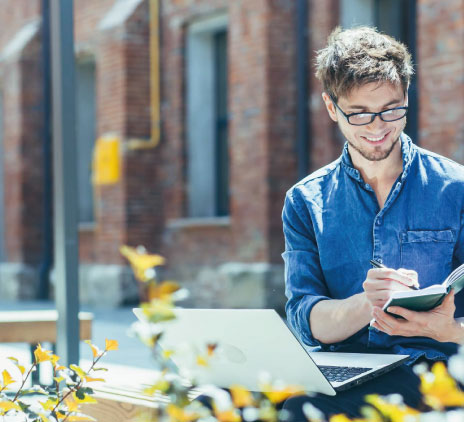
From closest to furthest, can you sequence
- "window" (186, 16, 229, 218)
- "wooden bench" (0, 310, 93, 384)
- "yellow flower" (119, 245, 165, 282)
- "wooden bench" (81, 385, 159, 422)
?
"yellow flower" (119, 245, 165, 282)
"wooden bench" (81, 385, 159, 422)
"wooden bench" (0, 310, 93, 384)
"window" (186, 16, 229, 218)

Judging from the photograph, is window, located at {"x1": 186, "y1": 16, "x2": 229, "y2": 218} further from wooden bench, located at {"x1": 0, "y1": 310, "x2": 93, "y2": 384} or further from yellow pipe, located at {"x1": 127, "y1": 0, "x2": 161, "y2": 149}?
wooden bench, located at {"x1": 0, "y1": 310, "x2": 93, "y2": 384}

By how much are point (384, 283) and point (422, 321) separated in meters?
0.14

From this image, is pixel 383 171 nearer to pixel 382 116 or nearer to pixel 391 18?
pixel 382 116

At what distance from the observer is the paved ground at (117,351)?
22.7 feet

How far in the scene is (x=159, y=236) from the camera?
13.5 metres

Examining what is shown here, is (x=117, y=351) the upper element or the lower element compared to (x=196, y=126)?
lower

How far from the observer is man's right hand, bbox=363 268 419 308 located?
8.02 ft

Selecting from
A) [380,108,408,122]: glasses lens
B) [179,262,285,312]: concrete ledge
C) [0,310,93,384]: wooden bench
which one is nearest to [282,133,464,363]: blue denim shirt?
[380,108,408,122]: glasses lens

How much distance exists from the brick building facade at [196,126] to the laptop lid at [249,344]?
6554 millimetres

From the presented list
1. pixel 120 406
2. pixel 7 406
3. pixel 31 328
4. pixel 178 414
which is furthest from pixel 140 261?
pixel 31 328

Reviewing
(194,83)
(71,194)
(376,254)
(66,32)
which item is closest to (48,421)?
(376,254)

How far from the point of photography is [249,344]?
2.36 metres

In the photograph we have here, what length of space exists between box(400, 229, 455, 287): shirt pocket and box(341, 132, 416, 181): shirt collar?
0.18 meters

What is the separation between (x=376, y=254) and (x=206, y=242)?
967 centimetres
